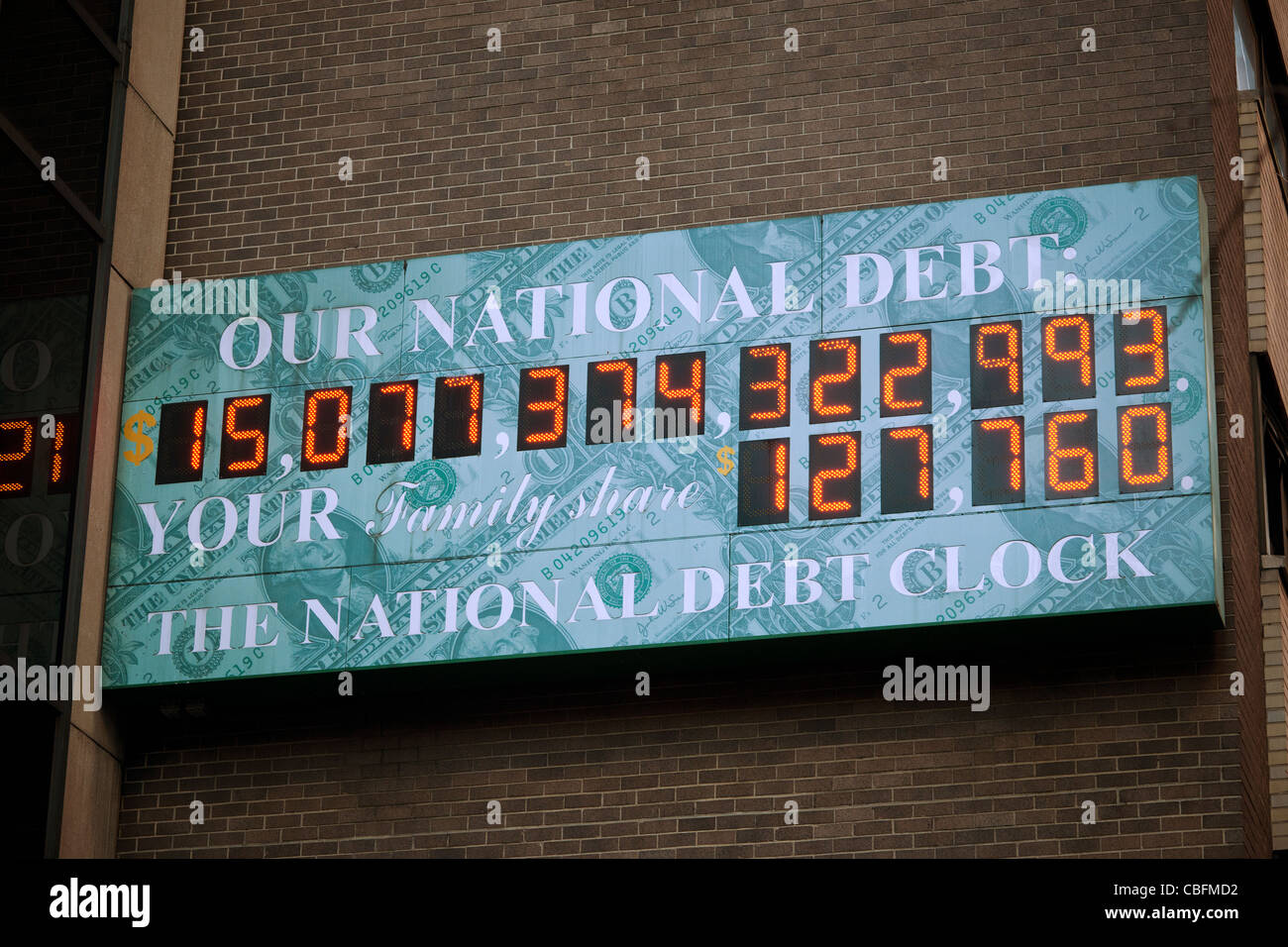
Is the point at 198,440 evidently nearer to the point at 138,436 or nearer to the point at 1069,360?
the point at 138,436

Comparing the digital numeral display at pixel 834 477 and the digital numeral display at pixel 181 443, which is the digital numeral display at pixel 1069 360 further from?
the digital numeral display at pixel 181 443

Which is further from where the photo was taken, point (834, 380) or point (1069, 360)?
point (834, 380)

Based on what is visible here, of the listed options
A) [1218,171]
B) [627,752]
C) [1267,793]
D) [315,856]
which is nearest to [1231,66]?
[1218,171]

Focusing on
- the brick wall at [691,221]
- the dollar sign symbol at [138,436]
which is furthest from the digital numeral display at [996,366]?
the dollar sign symbol at [138,436]

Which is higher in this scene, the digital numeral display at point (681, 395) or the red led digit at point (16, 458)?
the digital numeral display at point (681, 395)

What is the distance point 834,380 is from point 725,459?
936 millimetres

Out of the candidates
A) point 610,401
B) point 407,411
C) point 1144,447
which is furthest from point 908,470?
point 407,411

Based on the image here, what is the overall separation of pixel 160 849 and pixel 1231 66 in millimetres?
9809

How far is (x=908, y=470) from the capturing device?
16.8 m

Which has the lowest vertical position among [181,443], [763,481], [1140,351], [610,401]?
[763,481]

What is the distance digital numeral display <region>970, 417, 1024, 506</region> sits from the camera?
54.4 feet

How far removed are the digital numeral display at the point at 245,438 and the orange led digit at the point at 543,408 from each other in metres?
2.01

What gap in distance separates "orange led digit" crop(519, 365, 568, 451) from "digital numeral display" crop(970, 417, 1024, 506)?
2.96 m

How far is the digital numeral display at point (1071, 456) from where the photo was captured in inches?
647
